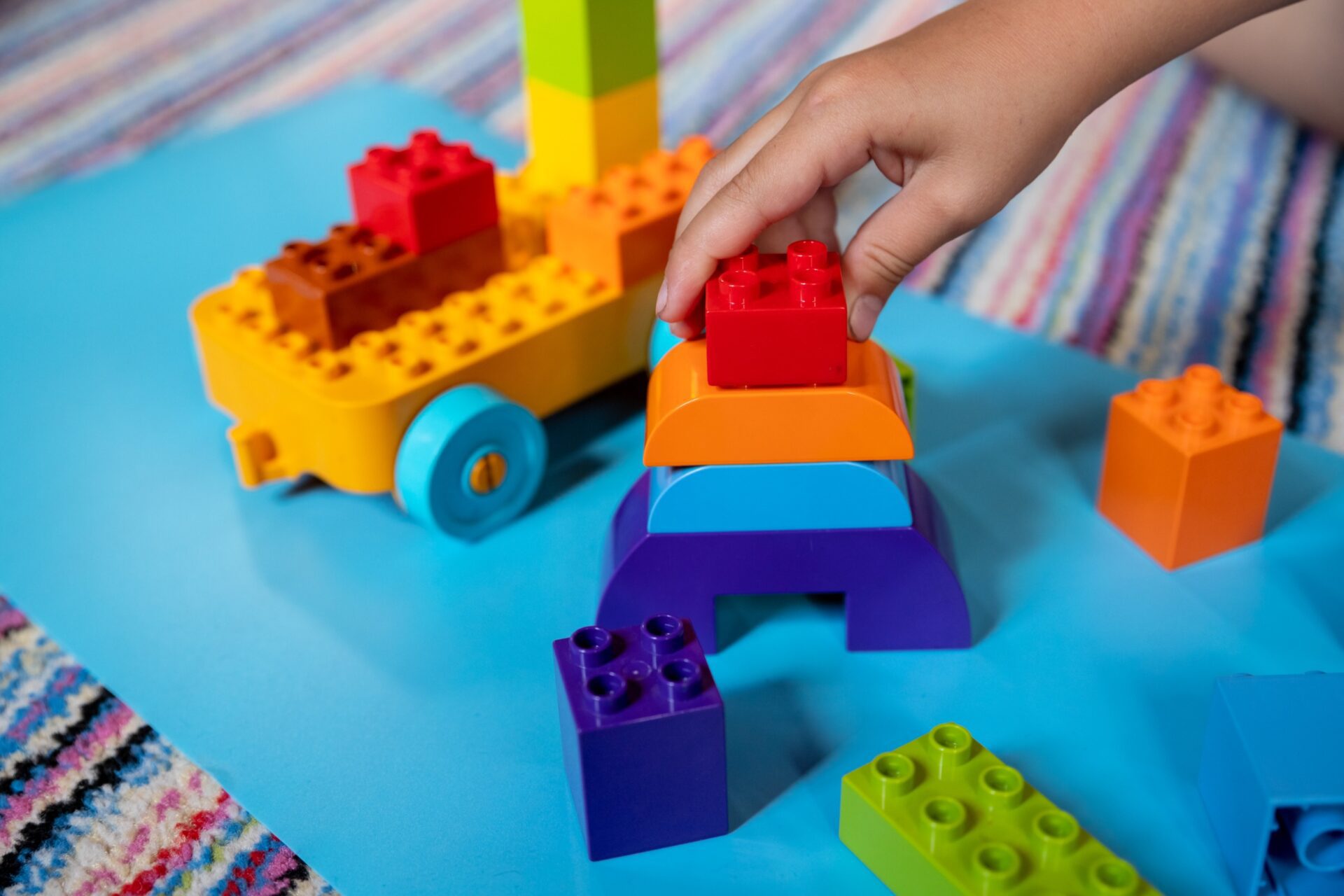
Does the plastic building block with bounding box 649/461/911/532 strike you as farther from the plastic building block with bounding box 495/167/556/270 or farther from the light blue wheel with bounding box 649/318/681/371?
the plastic building block with bounding box 495/167/556/270

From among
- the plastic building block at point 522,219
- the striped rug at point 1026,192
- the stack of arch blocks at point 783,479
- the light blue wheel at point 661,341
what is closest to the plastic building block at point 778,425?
the stack of arch blocks at point 783,479

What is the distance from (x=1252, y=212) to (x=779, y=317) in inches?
33.2

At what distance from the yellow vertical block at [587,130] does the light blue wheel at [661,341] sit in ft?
0.62

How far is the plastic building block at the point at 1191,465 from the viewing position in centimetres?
92

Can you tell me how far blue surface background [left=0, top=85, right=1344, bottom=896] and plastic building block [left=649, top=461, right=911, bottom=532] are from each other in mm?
102

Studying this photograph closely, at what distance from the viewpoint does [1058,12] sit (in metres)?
0.80

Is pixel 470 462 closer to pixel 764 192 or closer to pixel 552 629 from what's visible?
pixel 552 629

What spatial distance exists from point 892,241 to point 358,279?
407 mm

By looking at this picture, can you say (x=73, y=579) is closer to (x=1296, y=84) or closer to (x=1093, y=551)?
(x=1093, y=551)

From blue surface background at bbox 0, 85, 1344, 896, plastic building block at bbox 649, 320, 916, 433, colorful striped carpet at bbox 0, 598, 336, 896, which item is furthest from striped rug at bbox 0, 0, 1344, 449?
colorful striped carpet at bbox 0, 598, 336, 896

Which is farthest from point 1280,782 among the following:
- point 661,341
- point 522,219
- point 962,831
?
point 522,219

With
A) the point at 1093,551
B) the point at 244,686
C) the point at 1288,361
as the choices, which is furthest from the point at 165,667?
the point at 1288,361

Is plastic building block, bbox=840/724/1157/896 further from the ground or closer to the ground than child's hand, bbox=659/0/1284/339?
closer to the ground

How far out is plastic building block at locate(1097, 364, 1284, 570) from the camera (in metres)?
0.92
